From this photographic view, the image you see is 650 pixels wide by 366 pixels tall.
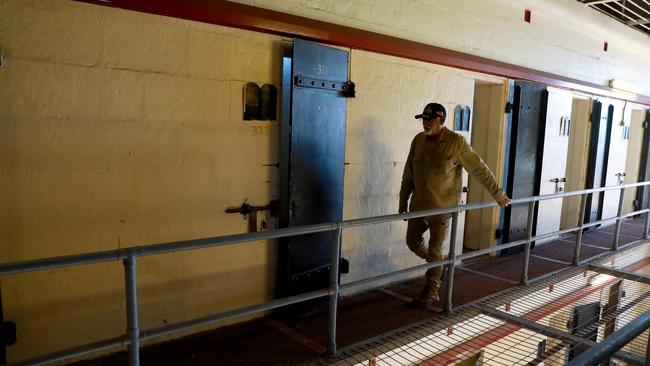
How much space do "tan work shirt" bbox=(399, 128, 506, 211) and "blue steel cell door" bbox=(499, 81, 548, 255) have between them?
7.36 ft

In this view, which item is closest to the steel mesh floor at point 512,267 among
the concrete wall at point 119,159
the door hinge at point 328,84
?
the door hinge at point 328,84

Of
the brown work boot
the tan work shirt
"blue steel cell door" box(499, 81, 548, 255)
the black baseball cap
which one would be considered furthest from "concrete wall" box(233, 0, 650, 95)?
the brown work boot

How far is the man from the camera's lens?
360 centimetres

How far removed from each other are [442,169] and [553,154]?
3692mm

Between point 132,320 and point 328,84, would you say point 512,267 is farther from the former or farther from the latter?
Result: point 132,320

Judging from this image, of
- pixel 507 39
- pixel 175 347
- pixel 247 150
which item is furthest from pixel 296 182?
pixel 507 39

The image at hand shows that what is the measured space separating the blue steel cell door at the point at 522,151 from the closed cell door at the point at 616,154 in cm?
278

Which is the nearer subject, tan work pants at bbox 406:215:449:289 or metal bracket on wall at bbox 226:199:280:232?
metal bracket on wall at bbox 226:199:280:232

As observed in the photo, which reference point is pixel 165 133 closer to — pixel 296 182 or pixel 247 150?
pixel 247 150

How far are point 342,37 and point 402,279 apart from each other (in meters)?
2.60

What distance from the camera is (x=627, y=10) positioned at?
277 inches

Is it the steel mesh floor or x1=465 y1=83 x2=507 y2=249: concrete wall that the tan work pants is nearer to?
the steel mesh floor

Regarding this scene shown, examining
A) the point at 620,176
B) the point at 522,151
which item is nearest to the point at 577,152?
the point at 620,176

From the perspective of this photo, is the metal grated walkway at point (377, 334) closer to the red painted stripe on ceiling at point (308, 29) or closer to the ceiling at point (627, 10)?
the red painted stripe on ceiling at point (308, 29)
